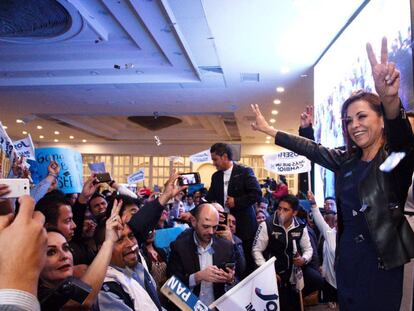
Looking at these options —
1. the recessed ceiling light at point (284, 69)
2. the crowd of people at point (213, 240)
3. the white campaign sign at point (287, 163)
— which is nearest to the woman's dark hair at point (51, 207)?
the crowd of people at point (213, 240)

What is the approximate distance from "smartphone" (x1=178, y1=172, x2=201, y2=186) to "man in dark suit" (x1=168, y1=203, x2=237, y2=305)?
211 millimetres

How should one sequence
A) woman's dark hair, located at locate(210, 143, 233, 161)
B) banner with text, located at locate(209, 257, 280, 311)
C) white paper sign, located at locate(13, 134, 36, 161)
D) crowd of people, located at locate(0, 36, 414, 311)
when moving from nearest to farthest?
crowd of people, located at locate(0, 36, 414, 311), banner with text, located at locate(209, 257, 280, 311), woman's dark hair, located at locate(210, 143, 233, 161), white paper sign, located at locate(13, 134, 36, 161)

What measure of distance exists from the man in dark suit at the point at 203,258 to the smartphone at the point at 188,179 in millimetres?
211

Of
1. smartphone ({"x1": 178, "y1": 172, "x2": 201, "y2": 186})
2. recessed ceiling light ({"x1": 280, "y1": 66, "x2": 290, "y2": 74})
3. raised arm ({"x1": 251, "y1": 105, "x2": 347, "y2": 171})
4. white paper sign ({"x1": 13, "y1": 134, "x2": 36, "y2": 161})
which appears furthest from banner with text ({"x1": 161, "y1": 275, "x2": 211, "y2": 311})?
recessed ceiling light ({"x1": 280, "y1": 66, "x2": 290, "y2": 74})

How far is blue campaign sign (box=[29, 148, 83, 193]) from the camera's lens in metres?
4.05

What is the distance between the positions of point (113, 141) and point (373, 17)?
16.6m

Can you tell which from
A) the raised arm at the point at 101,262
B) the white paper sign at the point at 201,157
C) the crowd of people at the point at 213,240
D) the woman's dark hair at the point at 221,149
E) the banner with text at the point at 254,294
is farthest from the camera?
→ the white paper sign at the point at 201,157

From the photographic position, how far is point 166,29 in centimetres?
602

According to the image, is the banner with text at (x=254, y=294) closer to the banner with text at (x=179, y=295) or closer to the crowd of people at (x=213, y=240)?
the crowd of people at (x=213, y=240)

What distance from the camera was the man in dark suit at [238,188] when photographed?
4145 mm

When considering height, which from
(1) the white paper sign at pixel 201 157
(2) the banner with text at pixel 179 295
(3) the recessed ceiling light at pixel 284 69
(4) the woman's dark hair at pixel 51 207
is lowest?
(2) the banner with text at pixel 179 295

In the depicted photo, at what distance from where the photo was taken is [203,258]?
2.96 meters

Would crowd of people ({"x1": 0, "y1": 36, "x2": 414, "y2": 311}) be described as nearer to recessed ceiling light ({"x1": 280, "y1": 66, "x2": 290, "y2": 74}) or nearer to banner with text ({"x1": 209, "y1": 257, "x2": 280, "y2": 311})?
banner with text ({"x1": 209, "y1": 257, "x2": 280, "y2": 311})

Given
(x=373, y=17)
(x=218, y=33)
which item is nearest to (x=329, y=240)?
(x=373, y=17)
